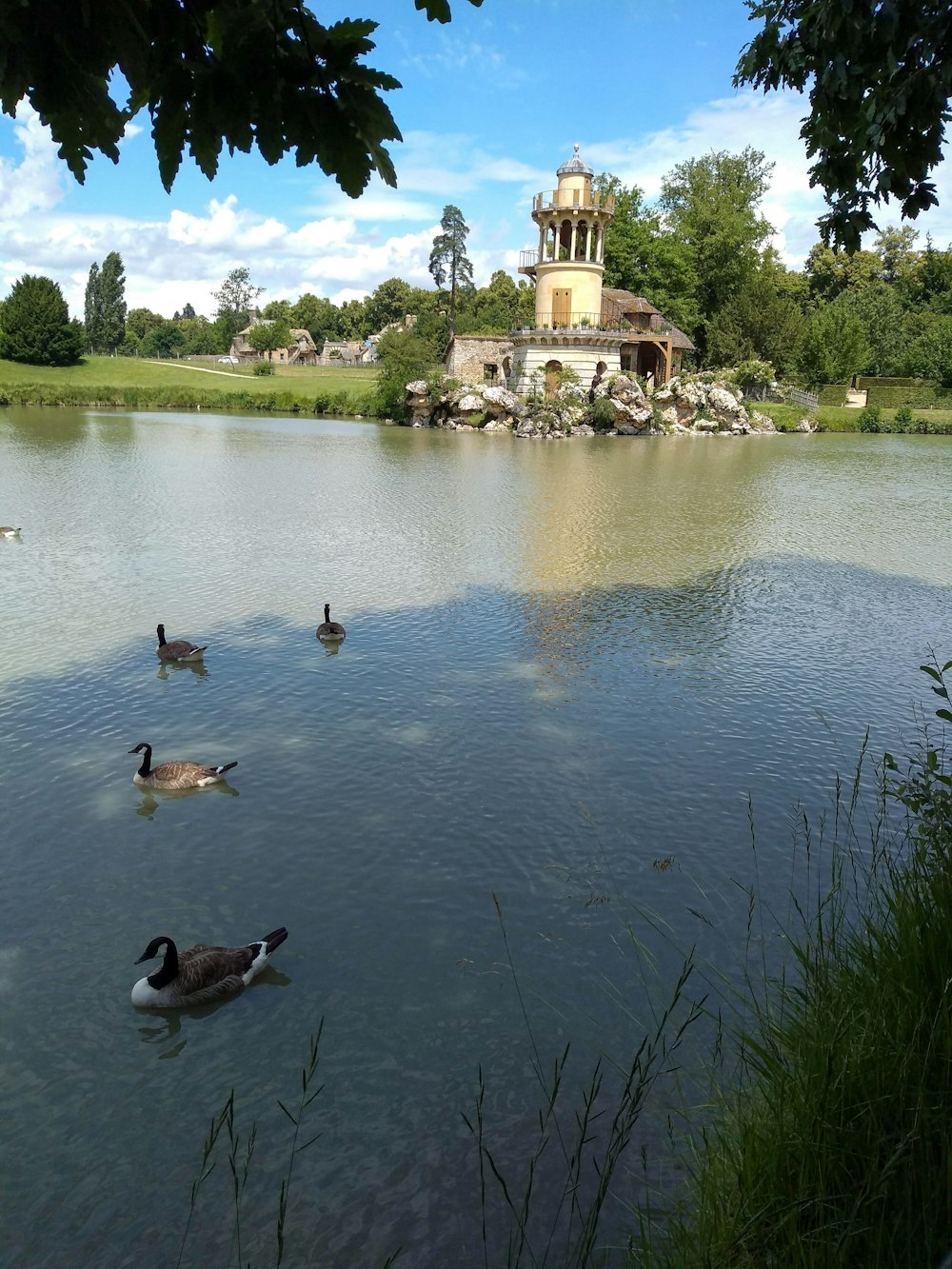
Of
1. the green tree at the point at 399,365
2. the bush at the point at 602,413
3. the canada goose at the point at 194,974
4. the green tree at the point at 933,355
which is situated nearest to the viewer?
the canada goose at the point at 194,974

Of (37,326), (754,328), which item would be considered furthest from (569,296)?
(37,326)

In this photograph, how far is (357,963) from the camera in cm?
657

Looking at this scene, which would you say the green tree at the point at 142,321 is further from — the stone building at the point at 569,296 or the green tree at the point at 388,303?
the stone building at the point at 569,296

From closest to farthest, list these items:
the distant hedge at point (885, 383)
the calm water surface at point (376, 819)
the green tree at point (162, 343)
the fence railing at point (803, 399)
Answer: the calm water surface at point (376, 819), the fence railing at point (803, 399), the distant hedge at point (885, 383), the green tree at point (162, 343)

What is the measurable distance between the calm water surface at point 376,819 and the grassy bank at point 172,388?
190ft

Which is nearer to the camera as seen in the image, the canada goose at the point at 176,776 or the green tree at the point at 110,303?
the canada goose at the point at 176,776

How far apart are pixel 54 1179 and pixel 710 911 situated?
15.6 feet

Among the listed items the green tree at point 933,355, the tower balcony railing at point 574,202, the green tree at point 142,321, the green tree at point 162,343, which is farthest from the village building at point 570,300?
the green tree at point 142,321

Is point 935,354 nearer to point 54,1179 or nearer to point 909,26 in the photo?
point 909,26

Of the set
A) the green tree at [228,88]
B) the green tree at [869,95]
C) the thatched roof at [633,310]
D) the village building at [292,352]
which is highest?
the village building at [292,352]

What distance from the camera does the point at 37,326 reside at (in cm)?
8688

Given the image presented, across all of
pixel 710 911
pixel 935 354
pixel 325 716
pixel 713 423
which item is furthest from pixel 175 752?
pixel 935 354

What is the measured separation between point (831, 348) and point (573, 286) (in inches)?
1227

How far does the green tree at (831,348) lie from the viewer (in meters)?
79.8
